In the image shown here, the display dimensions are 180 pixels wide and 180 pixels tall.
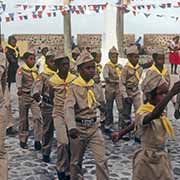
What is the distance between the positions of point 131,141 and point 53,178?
2.64m

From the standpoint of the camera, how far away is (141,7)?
1838 cm

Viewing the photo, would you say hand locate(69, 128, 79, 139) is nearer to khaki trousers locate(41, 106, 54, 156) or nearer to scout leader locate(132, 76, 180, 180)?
scout leader locate(132, 76, 180, 180)

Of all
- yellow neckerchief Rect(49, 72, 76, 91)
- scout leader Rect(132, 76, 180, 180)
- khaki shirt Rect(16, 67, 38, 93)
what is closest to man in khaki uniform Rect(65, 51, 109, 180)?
yellow neckerchief Rect(49, 72, 76, 91)

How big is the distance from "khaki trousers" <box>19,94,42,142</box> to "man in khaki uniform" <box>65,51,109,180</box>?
8.24 feet

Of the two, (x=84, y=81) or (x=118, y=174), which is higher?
(x=84, y=81)

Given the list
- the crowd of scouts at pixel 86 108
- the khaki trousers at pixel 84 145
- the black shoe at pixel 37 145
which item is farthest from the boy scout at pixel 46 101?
the khaki trousers at pixel 84 145

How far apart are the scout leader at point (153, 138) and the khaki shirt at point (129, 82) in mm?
4289

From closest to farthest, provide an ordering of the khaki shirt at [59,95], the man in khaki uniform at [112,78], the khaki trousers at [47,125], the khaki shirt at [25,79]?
the khaki shirt at [59,95] < the khaki trousers at [47,125] < the khaki shirt at [25,79] < the man in khaki uniform at [112,78]

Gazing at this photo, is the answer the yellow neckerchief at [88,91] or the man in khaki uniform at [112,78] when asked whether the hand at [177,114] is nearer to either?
the man in khaki uniform at [112,78]

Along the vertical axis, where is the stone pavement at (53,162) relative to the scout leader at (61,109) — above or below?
below

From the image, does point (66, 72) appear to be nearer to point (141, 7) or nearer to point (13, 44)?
point (13, 44)

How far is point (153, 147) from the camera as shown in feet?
16.6

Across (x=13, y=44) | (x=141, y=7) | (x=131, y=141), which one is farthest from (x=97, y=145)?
(x=141, y=7)

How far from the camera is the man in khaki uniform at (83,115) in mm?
6242
